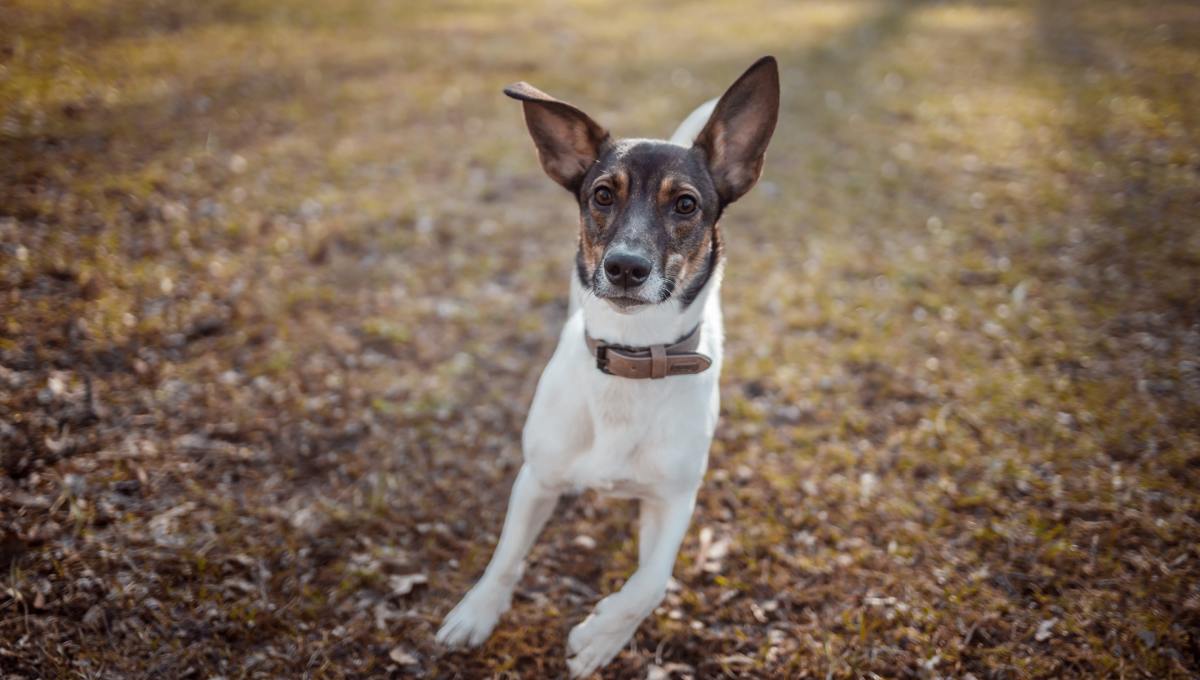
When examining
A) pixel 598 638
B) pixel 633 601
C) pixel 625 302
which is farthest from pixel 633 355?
pixel 598 638

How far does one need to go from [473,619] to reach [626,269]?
77.4 inches

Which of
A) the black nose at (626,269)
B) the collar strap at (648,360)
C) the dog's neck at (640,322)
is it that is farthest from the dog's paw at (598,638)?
the black nose at (626,269)

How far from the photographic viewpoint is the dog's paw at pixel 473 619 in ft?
11.4

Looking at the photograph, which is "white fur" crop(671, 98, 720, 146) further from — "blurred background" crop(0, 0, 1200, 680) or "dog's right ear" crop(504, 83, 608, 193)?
"blurred background" crop(0, 0, 1200, 680)

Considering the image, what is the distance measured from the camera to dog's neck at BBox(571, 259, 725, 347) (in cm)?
311

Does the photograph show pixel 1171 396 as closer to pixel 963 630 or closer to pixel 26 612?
pixel 963 630

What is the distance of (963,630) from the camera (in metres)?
3.70

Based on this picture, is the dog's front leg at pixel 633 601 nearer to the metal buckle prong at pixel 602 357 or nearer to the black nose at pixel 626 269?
the metal buckle prong at pixel 602 357

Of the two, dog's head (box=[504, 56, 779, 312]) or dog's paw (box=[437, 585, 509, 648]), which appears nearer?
dog's head (box=[504, 56, 779, 312])

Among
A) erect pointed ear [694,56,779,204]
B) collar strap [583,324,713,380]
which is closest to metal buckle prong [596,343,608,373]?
collar strap [583,324,713,380]

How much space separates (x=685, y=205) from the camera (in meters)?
3.32

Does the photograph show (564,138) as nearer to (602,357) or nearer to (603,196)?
(603,196)

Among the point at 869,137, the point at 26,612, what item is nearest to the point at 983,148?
the point at 869,137

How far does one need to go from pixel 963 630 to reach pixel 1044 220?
5.99 metres
